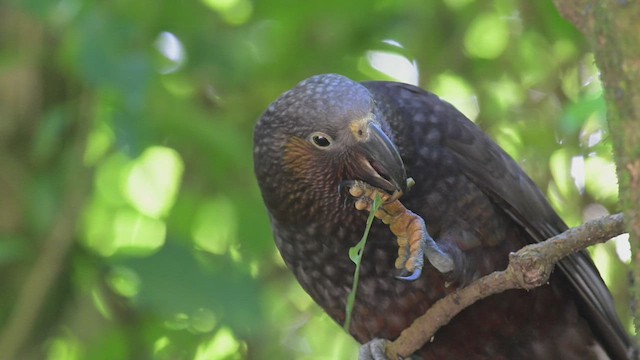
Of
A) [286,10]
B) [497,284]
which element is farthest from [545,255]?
[286,10]

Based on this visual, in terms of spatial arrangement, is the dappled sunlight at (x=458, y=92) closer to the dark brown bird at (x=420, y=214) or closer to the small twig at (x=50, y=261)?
the dark brown bird at (x=420, y=214)

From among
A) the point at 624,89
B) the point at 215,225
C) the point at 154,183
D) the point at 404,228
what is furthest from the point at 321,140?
the point at 154,183

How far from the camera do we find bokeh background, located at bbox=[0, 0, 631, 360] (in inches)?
133

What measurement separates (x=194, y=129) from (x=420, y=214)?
94 cm

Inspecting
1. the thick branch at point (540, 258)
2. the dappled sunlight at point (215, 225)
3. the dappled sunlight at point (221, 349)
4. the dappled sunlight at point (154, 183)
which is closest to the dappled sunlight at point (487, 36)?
the dappled sunlight at point (215, 225)

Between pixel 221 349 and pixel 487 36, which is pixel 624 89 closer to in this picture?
pixel 221 349

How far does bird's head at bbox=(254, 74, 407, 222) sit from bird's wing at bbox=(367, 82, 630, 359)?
0.96 ft

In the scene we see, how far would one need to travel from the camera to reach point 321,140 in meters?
2.75

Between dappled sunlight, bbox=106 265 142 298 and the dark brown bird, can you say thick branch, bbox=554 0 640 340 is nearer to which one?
the dark brown bird

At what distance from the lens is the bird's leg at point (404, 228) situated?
2576mm

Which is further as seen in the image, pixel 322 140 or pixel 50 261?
pixel 50 261

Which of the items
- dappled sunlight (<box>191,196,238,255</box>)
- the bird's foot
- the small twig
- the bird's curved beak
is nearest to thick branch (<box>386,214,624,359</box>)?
the bird's curved beak

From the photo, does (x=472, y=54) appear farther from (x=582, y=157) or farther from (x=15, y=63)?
(x=15, y=63)

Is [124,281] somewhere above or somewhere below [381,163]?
below
